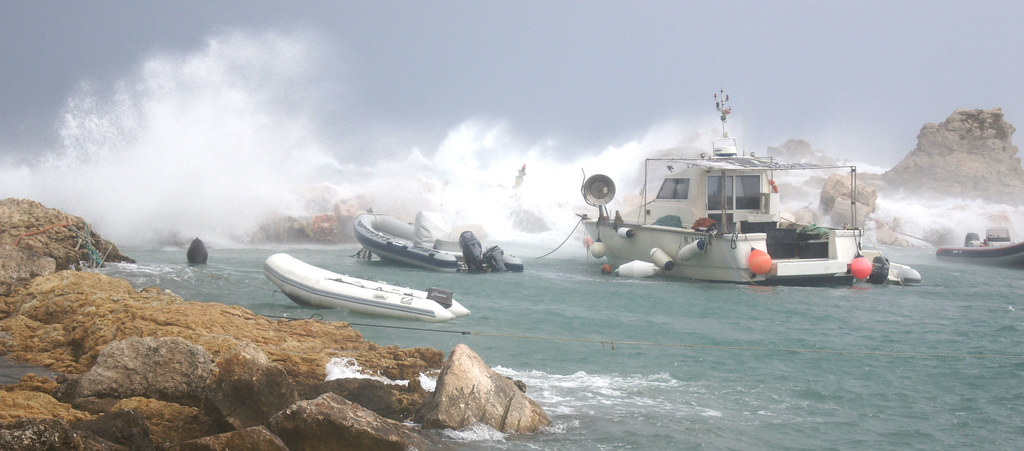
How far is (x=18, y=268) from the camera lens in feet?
35.1

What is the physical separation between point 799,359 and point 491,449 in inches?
217

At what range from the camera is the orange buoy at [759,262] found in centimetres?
1642

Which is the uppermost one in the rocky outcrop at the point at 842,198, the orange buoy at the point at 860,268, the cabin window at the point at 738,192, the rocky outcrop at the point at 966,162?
the rocky outcrop at the point at 966,162

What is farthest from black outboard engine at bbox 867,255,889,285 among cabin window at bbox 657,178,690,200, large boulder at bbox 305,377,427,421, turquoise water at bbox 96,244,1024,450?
large boulder at bbox 305,377,427,421

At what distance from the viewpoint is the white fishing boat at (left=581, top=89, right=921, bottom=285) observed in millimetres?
16938

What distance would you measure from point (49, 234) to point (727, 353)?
1217 centimetres

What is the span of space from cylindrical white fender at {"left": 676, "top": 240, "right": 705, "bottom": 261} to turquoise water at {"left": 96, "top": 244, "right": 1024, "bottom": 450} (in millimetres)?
617

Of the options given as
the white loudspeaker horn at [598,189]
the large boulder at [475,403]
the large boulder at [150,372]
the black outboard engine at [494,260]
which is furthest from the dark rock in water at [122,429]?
the white loudspeaker horn at [598,189]

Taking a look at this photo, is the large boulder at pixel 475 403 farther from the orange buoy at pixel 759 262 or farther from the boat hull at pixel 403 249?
the boat hull at pixel 403 249

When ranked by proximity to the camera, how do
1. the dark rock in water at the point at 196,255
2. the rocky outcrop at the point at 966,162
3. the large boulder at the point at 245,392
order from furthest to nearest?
the rocky outcrop at the point at 966,162 < the dark rock in water at the point at 196,255 < the large boulder at the point at 245,392

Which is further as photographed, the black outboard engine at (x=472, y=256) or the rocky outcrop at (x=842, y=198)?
the rocky outcrop at (x=842, y=198)

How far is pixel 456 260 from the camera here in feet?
64.8

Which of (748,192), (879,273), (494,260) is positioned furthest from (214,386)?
(879,273)

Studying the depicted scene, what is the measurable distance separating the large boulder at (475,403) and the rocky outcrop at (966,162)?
4563 centimetres
